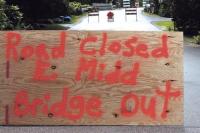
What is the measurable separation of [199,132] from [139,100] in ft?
2.72

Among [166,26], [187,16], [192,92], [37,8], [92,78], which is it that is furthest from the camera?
[166,26]

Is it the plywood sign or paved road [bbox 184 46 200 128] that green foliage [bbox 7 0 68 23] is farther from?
the plywood sign

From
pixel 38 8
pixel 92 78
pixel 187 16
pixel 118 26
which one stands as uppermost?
pixel 92 78

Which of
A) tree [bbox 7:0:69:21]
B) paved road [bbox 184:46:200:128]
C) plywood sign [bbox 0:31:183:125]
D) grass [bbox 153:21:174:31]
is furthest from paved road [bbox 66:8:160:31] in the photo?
plywood sign [bbox 0:31:183:125]

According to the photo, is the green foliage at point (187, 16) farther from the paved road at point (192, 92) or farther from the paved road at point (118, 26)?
the paved road at point (192, 92)

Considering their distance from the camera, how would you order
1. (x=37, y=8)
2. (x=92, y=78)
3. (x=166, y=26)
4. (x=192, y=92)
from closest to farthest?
1. (x=92, y=78)
2. (x=192, y=92)
3. (x=37, y=8)
4. (x=166, y=26)

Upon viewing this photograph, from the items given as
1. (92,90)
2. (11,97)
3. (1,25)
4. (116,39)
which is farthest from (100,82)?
(1,25)

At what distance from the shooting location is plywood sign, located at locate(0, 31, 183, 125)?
681cm

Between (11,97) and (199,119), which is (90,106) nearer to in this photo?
(11,97)

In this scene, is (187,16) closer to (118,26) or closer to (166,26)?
(166,26)

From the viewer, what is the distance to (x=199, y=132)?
674 cm

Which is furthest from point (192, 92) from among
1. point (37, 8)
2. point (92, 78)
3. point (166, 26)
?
point (166, 26)

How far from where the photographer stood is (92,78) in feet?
22.4

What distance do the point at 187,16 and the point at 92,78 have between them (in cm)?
2553
